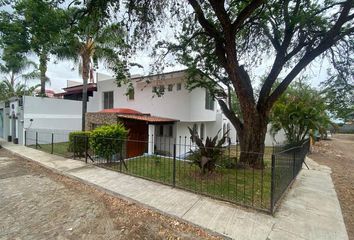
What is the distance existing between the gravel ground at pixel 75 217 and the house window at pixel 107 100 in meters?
10.8

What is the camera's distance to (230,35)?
7754mm

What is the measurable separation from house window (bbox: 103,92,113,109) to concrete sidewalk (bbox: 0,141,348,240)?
10.1 meters

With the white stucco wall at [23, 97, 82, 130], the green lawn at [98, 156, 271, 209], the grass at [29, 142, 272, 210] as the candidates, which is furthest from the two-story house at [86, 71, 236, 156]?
the white stucco wall at [23, 97, 82, 130]

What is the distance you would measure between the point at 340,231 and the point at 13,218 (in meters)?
6.57

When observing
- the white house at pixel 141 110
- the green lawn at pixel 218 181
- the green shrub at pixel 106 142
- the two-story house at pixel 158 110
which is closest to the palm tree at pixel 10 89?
the white house at pixel 141 110

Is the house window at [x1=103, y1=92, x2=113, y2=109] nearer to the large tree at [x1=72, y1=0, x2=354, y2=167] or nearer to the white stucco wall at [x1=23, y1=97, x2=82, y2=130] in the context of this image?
Answer: the white stucco wall at [x1=23, y1=97, x2=82, y2=130]

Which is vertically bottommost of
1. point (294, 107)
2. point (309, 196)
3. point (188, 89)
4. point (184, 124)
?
point (309, 196)

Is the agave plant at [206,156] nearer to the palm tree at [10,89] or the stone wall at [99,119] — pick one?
the stone wall at [99,119]

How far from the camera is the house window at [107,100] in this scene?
17.0 m

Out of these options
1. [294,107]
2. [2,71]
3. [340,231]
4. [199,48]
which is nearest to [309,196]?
[340,231]

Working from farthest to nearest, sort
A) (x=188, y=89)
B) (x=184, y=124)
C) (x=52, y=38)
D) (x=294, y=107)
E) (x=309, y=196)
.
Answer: (x=184, y=124) < (x=294, y=107) < (x=188, y=89) < (x=52, y=38) < (x=309, y=196)

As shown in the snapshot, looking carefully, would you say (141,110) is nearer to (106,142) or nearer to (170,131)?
(170,131)

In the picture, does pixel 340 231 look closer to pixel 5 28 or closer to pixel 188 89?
pixel 188 89

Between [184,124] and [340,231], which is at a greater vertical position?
[184,124]
